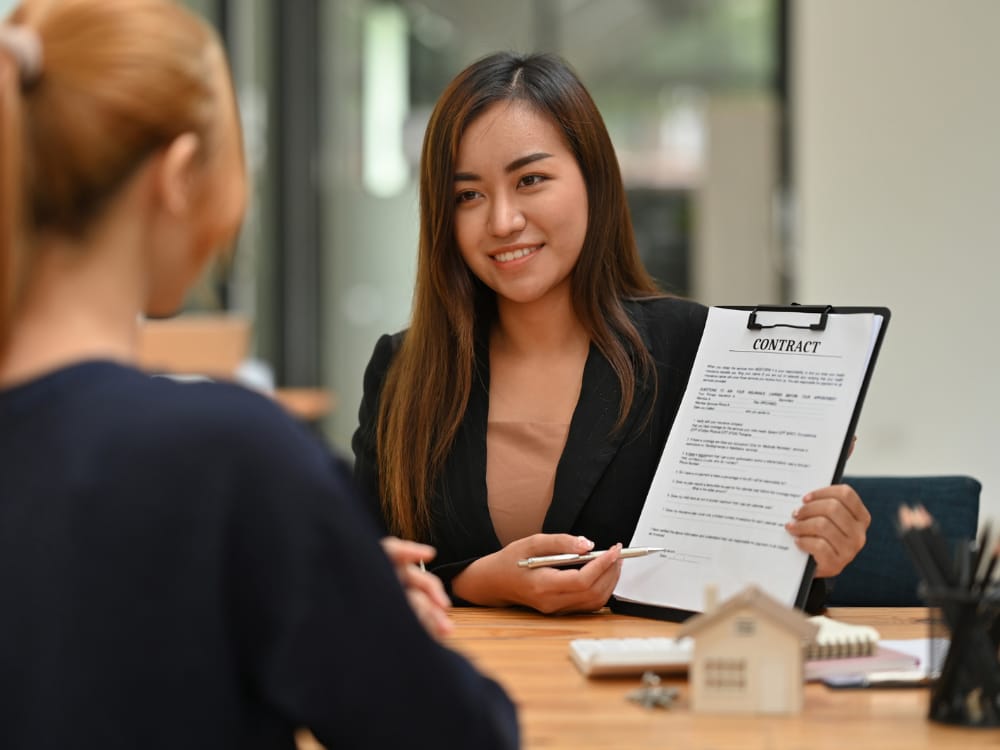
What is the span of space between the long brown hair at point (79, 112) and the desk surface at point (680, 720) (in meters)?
0.50

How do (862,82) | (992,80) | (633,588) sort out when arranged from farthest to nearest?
(862,82)
(992,80)
(633,588)

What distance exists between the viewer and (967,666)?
126 cm

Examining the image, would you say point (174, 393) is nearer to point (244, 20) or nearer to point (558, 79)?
point (558, 79)

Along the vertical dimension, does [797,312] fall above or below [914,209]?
below

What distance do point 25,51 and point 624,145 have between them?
6.43 meters

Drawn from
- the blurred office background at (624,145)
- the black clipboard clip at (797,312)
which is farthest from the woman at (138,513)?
the blurred office background at (624,145)

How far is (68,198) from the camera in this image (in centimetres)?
95

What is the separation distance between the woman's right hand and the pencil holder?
0.52 meters

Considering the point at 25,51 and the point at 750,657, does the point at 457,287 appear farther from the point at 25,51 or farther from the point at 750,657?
the point at 25,51

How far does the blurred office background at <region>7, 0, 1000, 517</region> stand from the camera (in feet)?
15.4

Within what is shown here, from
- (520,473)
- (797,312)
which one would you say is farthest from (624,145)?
(797,312)

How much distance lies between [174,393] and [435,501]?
120cm

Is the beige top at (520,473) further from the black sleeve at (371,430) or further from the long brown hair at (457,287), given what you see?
the black sleeve at (371,430)

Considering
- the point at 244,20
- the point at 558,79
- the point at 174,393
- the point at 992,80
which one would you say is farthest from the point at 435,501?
the point at 244,20
